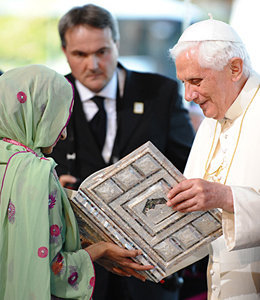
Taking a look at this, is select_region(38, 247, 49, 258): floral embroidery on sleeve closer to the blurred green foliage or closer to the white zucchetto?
the white zucchetto

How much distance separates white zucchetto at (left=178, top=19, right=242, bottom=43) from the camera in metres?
2.69

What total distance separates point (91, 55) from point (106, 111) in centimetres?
42

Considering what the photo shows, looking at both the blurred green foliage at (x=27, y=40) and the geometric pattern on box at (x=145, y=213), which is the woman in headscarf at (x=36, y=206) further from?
the blurred green foliage at (x=27, y=40)

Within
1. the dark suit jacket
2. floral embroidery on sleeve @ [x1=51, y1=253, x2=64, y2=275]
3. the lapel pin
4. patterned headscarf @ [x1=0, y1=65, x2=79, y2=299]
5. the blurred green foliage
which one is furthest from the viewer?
the blurred green foliage

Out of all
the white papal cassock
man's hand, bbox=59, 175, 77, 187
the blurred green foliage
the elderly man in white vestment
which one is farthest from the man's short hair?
the blurred green foliage

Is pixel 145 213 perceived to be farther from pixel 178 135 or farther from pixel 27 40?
pixel 27 40

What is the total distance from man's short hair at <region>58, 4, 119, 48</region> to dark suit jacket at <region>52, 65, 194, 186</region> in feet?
1.26

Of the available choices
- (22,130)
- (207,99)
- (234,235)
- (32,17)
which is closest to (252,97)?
(207,99)

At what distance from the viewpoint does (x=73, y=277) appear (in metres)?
2.38

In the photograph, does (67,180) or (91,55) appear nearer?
(67,180)

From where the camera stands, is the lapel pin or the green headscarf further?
the lapel pin

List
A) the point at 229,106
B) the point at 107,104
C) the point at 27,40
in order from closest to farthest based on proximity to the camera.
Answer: the point at 229,106 < the point at 107,104 < the point at 27,40

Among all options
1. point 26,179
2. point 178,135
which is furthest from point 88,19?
point 26,179

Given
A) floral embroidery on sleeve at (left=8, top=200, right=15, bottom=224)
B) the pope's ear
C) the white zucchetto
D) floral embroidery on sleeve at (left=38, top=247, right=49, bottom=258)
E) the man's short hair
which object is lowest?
floral embroidery on sleeve at (left=38, top=247, right=49, bottom=258)
